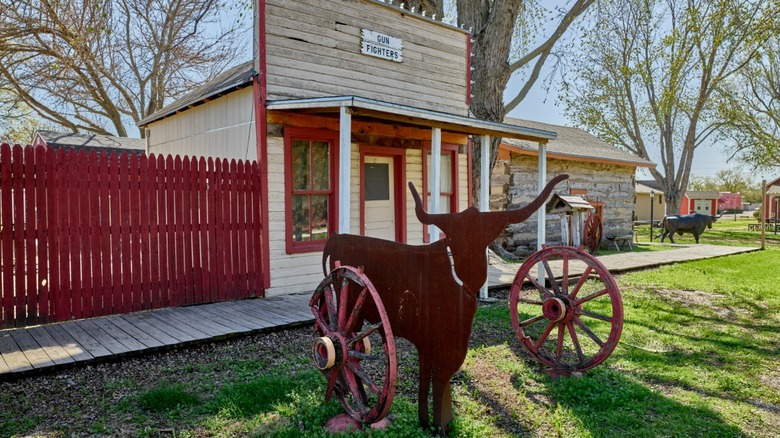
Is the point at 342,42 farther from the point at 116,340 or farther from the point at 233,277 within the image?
the point at 116,340

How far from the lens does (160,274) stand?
19.2 feet

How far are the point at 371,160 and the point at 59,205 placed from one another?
4433 millimetres

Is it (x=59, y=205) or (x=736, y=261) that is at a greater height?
(x=59, y=205)

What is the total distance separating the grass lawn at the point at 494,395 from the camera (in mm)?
3191

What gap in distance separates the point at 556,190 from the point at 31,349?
41.5 feet

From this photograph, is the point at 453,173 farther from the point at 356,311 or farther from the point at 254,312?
the point at 356,311

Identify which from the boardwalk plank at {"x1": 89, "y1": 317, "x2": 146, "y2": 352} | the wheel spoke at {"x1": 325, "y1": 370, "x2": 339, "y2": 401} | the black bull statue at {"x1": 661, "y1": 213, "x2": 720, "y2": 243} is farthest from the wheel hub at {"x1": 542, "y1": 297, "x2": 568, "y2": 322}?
the black bull statue at {"x1": 661, "y1": 213, "x2": 720, "y2": 243}

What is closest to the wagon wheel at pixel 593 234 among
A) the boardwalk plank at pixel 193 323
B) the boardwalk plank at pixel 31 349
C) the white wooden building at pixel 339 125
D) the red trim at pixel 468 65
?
the white wooden building at pixel 339 125

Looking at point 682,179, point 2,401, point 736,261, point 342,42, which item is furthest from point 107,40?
point 682,179

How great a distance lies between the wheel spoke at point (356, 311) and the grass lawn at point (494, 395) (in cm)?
63

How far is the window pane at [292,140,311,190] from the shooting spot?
23.1 feet

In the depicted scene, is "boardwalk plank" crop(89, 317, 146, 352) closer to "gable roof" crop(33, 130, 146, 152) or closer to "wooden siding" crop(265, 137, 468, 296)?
"wooden siding" crop(265, 137, 468, 296)

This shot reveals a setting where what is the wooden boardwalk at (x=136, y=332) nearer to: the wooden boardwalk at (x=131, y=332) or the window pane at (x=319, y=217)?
the wooden boardwalk at (x=131, y=332)

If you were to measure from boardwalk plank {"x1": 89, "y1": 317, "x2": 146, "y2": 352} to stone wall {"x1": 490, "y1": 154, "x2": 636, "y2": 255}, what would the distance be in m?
9.68
